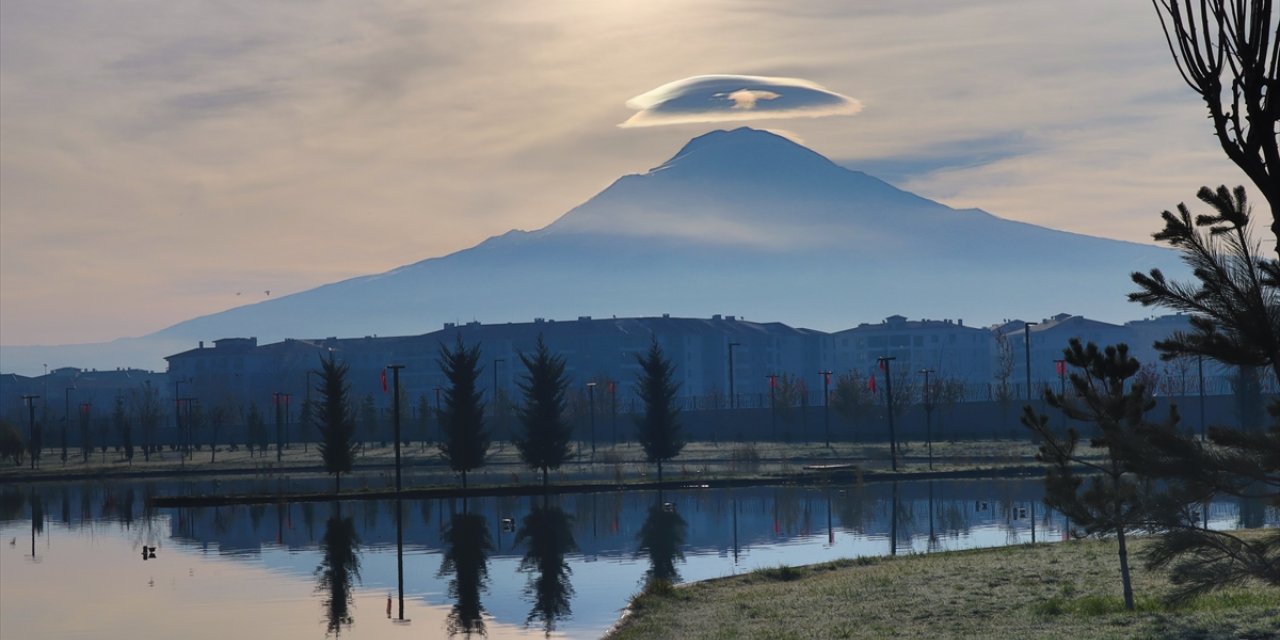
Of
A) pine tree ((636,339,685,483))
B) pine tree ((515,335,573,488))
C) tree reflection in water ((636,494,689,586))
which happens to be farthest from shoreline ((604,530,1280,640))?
pine tree ((636,339,685,483))

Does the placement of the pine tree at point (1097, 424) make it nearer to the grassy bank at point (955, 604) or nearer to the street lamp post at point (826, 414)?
the grassy bank at point (955, 604)

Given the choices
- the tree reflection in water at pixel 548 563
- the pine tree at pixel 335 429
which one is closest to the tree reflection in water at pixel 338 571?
the tree reflection in water at pixel 548 563

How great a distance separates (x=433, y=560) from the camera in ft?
115

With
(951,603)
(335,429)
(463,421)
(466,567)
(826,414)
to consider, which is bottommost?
(466,567)

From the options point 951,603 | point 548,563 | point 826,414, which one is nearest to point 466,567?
point 548,563

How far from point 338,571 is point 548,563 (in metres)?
4.61

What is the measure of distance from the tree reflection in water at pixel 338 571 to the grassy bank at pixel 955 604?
5.37m

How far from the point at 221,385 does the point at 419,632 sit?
179977mm

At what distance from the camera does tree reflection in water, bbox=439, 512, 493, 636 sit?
2495cm

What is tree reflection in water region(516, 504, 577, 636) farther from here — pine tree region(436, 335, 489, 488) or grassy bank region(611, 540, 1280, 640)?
pine tree region(436, 335, 489, 488)

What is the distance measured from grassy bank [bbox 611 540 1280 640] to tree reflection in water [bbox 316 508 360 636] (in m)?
5.37

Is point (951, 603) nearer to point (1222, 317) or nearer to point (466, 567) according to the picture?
point (1222, 317)

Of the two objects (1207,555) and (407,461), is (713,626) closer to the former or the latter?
(1207,555)

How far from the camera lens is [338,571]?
33.2 m
